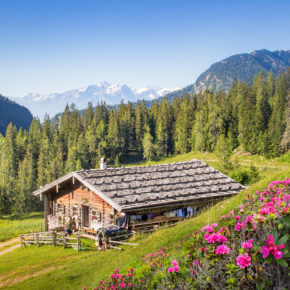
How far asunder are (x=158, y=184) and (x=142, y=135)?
82619 millimetres

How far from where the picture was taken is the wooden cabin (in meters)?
18.3

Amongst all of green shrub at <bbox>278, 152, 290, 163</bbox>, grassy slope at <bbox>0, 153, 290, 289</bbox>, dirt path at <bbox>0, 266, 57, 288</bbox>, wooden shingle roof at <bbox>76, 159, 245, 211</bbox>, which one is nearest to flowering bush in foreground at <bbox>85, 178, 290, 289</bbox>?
grassy slope at <bbox>0, 153, 290, 289</bbox>

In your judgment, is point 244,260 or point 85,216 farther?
point 85,216

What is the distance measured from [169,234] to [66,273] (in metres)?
5.13

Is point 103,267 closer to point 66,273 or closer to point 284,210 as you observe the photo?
point 66,273

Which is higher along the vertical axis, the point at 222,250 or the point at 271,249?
the point at 271,249

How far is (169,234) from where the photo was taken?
46.6 ft

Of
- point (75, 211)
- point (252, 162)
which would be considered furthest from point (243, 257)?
point (252, 162)

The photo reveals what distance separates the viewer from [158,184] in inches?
800

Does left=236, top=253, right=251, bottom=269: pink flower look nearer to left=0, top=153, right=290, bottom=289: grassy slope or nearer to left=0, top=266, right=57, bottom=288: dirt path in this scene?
left=0, top=153, right=290, bottom=289: grassy slope

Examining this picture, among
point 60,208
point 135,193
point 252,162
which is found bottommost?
point 60,208

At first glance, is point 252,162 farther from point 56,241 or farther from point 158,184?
point 56,241

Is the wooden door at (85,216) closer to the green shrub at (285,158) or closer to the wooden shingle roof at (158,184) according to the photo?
the wooden shingle roof at (158,184)

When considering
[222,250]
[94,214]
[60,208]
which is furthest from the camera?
[60,208]
